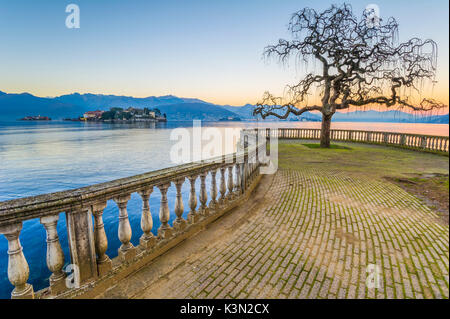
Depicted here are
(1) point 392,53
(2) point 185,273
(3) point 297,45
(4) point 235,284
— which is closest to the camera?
(4) point 235,284

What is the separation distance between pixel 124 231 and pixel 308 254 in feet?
10.0

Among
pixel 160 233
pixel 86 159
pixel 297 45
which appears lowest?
pixel 86 159

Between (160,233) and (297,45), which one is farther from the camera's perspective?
(297,45)

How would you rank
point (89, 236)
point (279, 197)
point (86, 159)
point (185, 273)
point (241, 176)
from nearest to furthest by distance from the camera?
point (89, 236), point (185, 273), point (241, 176), point (279, 197), point (86, 159)

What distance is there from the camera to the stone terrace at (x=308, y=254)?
3.03 metres

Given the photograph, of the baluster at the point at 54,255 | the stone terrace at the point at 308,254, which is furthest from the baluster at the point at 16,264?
the stone terrace at the point at 308,254

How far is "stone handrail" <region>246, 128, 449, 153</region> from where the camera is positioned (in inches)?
694

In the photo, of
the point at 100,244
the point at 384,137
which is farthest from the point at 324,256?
the point at 384,137

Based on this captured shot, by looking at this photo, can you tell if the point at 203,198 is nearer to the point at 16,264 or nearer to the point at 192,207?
the point at 192,207

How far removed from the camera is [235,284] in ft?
10.2
